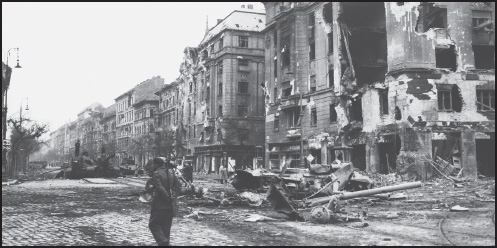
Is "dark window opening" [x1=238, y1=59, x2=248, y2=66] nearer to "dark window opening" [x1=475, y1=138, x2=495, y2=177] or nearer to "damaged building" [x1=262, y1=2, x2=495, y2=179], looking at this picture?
"damaged building" [x1=262, y1=2, x2=495, y2=179]

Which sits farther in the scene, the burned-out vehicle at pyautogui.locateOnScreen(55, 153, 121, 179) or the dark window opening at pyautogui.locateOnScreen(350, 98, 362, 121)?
the burned-out vehicle at pyautogui.locateOnScreen(55, 153, 121, 179)

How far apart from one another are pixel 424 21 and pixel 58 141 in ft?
562

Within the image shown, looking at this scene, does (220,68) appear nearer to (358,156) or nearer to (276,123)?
(276,123)

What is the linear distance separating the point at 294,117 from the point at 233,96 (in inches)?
655

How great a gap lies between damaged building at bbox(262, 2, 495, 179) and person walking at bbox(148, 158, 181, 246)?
25.0 m

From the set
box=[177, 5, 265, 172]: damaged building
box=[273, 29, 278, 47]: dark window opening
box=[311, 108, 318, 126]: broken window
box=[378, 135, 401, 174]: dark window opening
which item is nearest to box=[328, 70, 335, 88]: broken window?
box=[311, 108, 318, 126]: broken window

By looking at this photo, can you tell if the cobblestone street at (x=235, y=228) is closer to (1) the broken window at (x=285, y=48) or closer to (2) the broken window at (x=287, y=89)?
(2) the broken window at (x=287, y=89)

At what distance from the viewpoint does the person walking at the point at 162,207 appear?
25.9 ft

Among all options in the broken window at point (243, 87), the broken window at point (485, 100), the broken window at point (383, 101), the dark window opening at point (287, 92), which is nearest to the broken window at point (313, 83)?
the dark window opening at point (287, 92)

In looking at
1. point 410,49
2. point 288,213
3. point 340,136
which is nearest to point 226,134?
point 340,136

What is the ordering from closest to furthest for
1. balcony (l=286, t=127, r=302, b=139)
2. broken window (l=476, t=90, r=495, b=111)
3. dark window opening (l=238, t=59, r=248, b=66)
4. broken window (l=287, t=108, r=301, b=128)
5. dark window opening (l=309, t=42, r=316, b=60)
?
broken window (l=476, t=90, r=495, b=111)
dark window opening (l=309, t=42, r=316, b=60)
balcony (l=286, t=127, r=302, b=139)
broken window (l=287, t=108, r=301, b=128)
dark window opening (l=238, t=59, r=248, b=66)

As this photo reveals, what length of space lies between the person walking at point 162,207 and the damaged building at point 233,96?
153 feet

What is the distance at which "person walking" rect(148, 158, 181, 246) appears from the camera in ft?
25.9

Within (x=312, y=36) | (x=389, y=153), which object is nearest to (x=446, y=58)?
(x=389, y=153)
